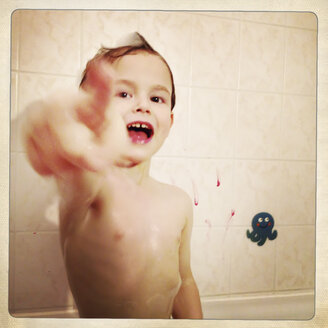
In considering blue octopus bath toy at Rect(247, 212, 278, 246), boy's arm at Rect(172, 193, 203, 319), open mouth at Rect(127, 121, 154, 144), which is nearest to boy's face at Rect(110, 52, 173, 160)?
open mouth at Rect(127, 121, 154, 144)

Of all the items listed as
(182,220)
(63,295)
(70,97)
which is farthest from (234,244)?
(70,97)

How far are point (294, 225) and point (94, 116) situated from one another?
2.24ft

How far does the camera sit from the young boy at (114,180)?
98cm

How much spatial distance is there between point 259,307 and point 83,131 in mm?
744

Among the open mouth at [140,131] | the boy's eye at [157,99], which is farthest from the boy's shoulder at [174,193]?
the boy's eye at [157,99]

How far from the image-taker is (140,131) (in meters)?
1.00

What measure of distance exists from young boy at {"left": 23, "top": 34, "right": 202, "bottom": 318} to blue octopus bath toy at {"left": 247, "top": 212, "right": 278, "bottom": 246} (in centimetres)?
22

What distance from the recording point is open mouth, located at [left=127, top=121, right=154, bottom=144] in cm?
99

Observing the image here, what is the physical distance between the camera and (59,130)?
3.24 feet

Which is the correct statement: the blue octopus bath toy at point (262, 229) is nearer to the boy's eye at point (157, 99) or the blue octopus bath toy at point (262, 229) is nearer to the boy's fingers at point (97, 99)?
the boy's eye at point (157, 99)

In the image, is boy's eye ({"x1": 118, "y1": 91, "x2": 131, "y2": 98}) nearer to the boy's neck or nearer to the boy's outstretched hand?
the boy's outstretched hand

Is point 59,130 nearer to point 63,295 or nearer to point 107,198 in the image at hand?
point 107,198

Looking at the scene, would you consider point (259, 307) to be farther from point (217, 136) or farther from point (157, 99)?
point (157, 99)

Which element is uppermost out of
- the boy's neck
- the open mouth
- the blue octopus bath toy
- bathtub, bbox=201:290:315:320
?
the open mouth
